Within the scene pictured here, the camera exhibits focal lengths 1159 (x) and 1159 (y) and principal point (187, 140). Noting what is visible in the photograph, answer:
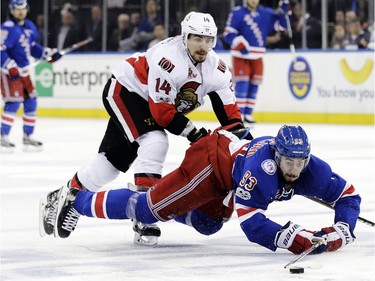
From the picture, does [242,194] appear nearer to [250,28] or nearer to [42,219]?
[42,219]

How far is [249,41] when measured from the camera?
44.0ft

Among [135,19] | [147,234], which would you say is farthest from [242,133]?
[135,19]

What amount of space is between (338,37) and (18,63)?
4.46 metres

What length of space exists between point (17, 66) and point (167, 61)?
584 centimetres

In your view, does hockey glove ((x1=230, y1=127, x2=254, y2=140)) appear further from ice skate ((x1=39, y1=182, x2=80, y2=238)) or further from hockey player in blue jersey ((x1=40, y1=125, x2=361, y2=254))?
ice skate ((x1=39, y1=182, x2=80, y2=238))

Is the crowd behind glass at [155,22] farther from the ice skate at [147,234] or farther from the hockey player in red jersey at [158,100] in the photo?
the ice skate at [147,234]

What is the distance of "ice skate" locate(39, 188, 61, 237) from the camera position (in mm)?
5512

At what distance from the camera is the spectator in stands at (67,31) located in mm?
15977

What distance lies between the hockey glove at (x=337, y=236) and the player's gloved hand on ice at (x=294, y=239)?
0.05 metres

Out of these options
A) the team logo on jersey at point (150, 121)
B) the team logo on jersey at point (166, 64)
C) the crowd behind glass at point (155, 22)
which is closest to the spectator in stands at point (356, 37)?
the crowd behind glass at point (155, 22)

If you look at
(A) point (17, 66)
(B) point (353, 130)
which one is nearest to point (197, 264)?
(A) point (17, 66)

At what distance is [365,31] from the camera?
13695 mm

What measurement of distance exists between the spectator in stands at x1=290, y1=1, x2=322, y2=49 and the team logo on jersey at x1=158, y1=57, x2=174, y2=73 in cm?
884

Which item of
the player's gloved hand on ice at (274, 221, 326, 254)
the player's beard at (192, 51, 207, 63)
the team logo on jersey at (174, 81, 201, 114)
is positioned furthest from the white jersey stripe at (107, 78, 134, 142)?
the player's gloved hand on ice at (274, 221, 326, 254)
